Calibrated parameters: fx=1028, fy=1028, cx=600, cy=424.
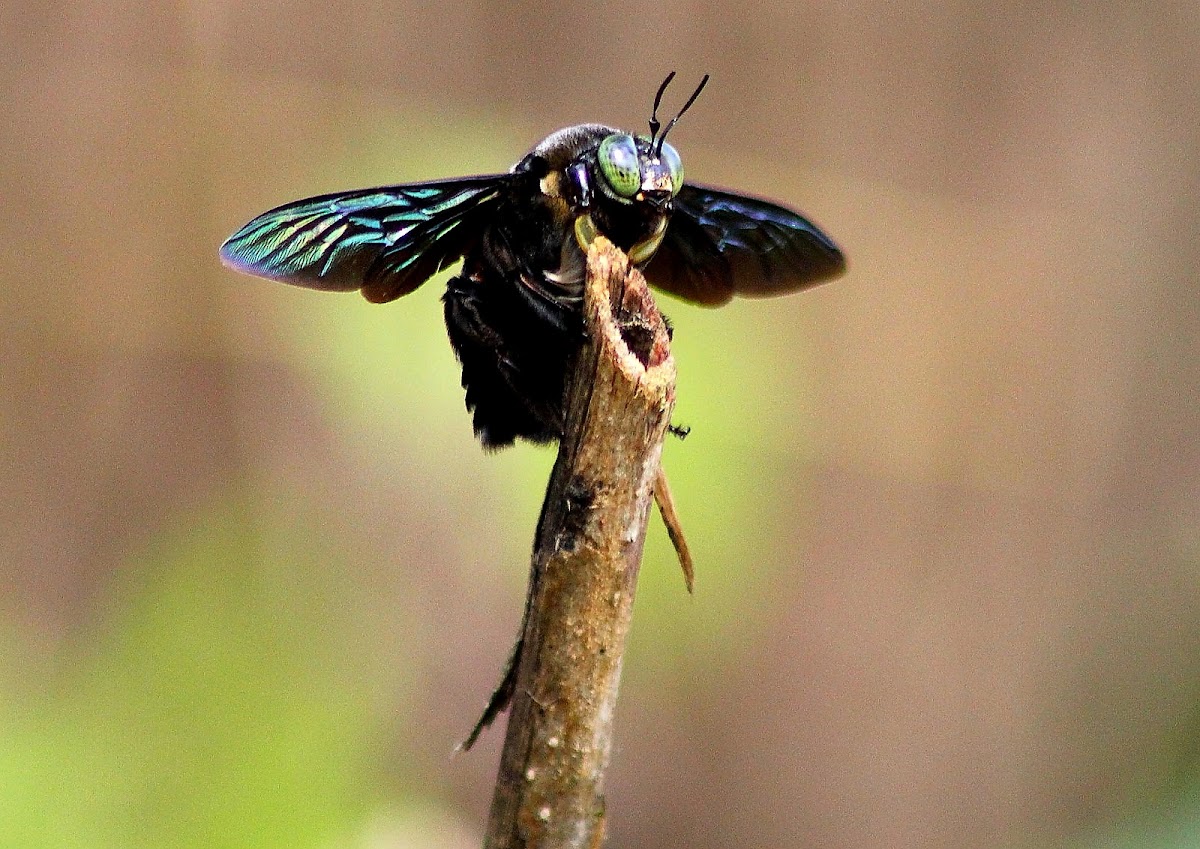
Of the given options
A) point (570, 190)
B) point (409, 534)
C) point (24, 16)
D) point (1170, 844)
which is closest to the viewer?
point (570, 190)

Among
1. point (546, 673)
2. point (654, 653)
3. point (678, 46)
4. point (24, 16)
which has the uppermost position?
point (678, 46)

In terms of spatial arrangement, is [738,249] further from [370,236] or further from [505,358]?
[370,236]

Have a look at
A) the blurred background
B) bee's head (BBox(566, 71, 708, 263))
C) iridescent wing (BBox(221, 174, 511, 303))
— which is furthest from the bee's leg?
the blurred background

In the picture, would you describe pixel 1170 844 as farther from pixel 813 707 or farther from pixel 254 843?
pixel 254 843

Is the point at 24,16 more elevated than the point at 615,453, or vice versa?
the point at 24,16

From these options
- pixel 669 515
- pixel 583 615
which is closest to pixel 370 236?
pixel 669 515

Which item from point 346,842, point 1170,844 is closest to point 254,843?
point 346,842
